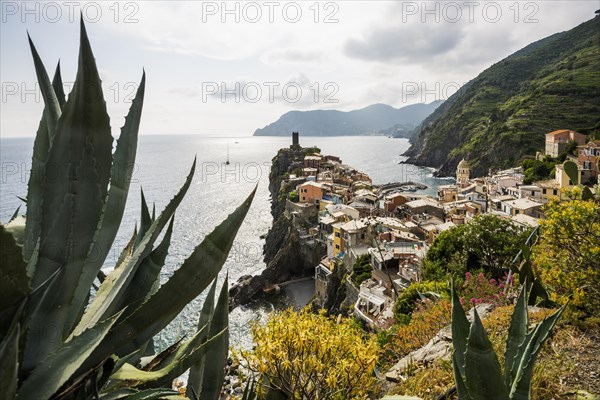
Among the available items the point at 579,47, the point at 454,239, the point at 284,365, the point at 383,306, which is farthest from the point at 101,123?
the point at 579,47

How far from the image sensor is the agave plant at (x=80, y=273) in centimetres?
127

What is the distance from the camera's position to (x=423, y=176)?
7669 centimetres

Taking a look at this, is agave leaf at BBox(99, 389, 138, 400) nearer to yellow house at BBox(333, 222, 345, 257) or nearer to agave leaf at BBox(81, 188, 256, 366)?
agave leaf at BBox(81, 188, 256, 366)

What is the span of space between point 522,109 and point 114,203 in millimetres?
74664

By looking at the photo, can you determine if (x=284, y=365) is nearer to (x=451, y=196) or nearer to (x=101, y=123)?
(x=101, y=123)

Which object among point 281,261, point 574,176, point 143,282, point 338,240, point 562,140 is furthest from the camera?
point 562,140

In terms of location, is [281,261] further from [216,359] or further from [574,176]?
[216,359]

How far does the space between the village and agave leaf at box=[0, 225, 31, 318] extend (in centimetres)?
1046

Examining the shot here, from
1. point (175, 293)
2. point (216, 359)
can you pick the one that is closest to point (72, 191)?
point (175, 293)

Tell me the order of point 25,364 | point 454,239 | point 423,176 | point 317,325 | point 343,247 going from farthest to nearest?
1. point 423,176
2. point 343,247
3. point 454,239
4. point 317,325
5. point 25,364

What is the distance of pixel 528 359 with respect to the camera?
2.24 m

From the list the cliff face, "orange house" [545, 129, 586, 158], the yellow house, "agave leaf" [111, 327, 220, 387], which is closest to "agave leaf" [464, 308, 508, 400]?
"agave leaf" [111, 327, 220, 387]

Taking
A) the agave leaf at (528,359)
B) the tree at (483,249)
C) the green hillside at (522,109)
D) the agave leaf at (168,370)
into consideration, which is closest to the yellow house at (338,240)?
the tree at (483,249)

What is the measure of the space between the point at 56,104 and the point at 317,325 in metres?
2.90
